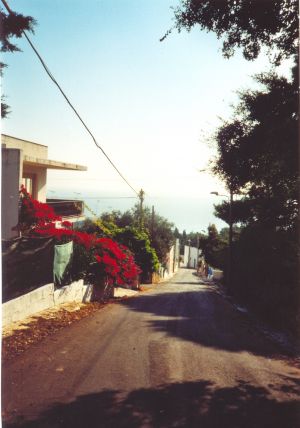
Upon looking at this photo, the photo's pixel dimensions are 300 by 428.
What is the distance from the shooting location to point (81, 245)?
13.9m

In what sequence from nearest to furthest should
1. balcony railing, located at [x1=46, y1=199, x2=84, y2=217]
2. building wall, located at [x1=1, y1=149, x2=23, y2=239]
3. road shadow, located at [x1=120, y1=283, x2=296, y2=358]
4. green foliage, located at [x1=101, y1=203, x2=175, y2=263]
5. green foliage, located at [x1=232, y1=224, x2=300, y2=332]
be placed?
road shadow, located at [x1=120, y1=283, x2=296, y2=358] < building wall, located at [x1=1, y1=149, x2=23, y2=239] < green foliage, located at [x1=232, y1=224, x2=300, y2=332] < balcony railing, located at [x1=46, y1=199, x2=84, y2=217] < green foliage, located at [x1=101, y1=203, x2=175, y2=263]

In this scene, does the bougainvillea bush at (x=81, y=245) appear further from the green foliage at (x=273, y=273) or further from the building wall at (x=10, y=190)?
the green foliage at (x=273, y=273)

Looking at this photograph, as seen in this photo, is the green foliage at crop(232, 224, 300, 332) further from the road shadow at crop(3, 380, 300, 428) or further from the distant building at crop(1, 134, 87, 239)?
the distant building at crop(1, 134, 87, 239)

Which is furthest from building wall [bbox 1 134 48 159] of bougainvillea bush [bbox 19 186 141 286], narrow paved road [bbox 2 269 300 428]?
narrow paved road [bbox 2 269 300 428]

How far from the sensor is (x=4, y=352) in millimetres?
7121

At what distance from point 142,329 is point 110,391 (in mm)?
4408

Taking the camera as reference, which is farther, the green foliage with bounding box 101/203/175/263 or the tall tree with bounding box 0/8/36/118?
the green foliage with bounding box 101/203/175/263

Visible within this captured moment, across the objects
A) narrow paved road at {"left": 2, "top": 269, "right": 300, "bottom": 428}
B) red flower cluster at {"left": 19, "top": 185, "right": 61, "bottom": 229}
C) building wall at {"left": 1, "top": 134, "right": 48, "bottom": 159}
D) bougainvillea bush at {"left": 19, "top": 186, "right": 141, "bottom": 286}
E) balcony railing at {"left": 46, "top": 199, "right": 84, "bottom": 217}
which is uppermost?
building wall at {"left": 1, "top": 134, "right": 48, "bottom": 159}

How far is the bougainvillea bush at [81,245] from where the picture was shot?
13117mm

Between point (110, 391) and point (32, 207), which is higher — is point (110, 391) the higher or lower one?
the lower one

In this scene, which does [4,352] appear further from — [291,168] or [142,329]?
[291,168]

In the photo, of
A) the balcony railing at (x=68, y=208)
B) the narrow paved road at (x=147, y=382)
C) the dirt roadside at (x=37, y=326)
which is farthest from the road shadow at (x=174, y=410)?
the balcony railing at (x=68, y=208)

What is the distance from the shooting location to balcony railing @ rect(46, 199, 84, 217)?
863 inches

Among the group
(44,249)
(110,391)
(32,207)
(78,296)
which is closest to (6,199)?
(32,207)
